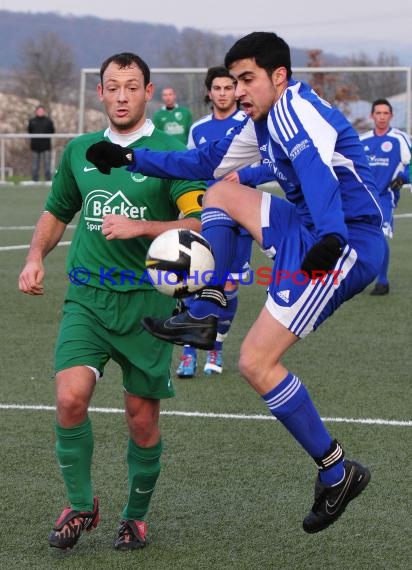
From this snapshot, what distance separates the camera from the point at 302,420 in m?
4.70

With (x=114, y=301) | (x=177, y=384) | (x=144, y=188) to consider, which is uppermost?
(x=144, y=188)

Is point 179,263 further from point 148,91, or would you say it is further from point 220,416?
point 220,416

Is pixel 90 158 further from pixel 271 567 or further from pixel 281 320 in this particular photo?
pixel 271 567

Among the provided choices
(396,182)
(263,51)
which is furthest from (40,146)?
(263,51)

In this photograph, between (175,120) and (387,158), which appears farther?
(175,120)

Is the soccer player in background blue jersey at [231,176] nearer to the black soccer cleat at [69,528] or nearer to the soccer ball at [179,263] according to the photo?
the soccer ball at [179,263]

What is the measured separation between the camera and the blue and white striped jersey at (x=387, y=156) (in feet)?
42.7

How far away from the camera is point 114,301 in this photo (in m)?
5.08

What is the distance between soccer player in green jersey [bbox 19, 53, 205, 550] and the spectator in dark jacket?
77.9 ft

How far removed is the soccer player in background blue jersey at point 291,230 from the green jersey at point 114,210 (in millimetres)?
139

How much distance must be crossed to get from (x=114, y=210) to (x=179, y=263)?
562 mm

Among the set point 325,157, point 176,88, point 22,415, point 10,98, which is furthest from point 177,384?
point 10,98

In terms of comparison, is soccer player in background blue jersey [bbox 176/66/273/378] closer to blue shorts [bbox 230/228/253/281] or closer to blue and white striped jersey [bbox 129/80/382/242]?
blue shorts [bbox 230/228/253/281]

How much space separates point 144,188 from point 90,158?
290mm
